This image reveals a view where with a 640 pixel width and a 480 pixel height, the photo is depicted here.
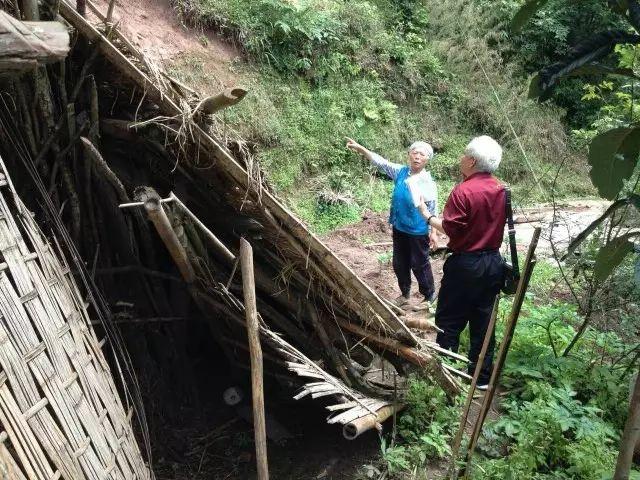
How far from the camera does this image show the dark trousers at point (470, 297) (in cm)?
376

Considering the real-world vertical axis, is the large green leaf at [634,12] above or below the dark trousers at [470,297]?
above

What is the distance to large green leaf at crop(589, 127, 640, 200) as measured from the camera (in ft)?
5.98

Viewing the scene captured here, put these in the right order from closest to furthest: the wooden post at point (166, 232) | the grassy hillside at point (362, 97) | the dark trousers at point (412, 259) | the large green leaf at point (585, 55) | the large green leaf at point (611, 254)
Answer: the large green leaf at point (585, 55) → the large green leaf at point (611, 254) → the wooden post at point (166, 232) → the dark trousers at point (412, 259) → the grassy hillside at point (362, 97)

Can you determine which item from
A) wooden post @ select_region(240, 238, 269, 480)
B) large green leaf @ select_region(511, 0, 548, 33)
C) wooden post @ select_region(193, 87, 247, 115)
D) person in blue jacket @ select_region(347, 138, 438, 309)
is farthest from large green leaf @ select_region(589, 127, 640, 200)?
person in blue jacket @ select_region(347, 138, 438, 309)

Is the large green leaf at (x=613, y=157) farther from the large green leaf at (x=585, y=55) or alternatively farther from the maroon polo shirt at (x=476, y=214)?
the maroon polo shirt at (x=476, y=214)

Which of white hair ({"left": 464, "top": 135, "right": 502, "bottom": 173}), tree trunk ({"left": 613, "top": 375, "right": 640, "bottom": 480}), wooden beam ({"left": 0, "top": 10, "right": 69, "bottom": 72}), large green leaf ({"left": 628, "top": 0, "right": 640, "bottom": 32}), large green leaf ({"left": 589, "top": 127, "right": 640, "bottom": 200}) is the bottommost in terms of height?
tree trunk ({"left": 613, "top": 375, "right": 640, "bottom": 480})

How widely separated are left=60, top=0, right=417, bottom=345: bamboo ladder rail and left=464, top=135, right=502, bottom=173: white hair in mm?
1084

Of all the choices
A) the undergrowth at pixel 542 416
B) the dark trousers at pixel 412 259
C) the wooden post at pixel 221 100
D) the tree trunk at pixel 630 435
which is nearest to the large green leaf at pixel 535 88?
the tree trunk at pixel 630 435

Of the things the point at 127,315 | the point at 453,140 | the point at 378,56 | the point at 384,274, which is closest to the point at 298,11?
the point at 378,56

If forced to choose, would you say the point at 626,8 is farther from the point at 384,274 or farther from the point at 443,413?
the point at 384,274

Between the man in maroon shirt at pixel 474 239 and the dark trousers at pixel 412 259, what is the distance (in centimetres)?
111

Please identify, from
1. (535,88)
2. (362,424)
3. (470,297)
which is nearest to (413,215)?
(470,297)

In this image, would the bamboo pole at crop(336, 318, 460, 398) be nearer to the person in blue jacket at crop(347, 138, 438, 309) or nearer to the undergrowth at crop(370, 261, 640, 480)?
the undergrowth at crop(370, 261, 640, 480)

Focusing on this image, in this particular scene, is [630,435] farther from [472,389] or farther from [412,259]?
[412,259]
